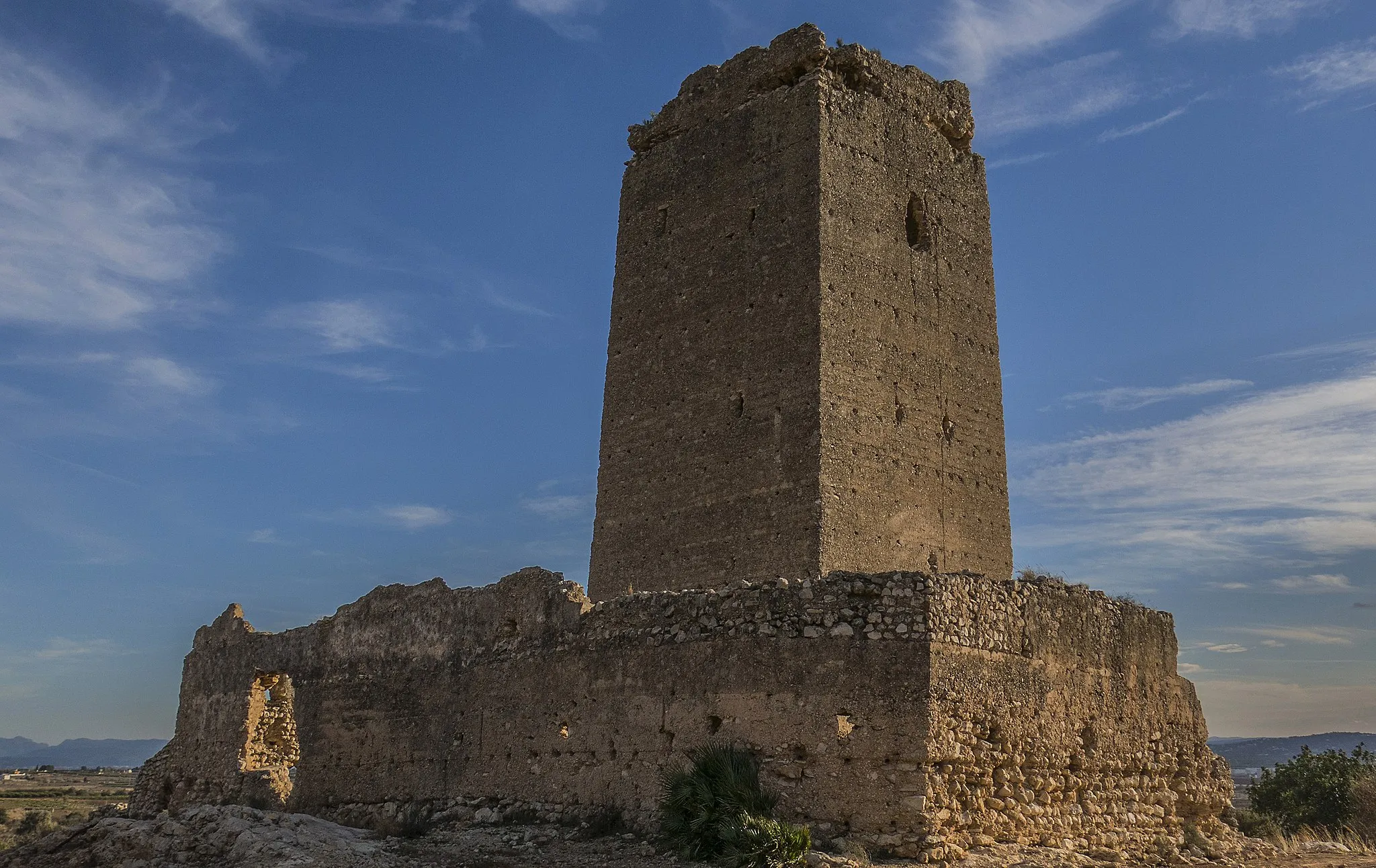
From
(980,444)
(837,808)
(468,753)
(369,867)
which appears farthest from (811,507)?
(369,867)

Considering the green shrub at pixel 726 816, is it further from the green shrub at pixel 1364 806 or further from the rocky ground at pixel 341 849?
the green shrub at pixel 1364 806

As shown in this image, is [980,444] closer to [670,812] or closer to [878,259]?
[878,259]

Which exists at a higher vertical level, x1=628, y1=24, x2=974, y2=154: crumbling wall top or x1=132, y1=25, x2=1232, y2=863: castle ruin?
x1=628, y1=24, x2=974, y2=154: crumbling wall top

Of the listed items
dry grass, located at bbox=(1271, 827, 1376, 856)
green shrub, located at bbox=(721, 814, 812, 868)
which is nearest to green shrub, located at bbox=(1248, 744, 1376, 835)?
dry grass, located at bbox=(1271, 827, 1376, 856)

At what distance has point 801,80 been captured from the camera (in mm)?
15766

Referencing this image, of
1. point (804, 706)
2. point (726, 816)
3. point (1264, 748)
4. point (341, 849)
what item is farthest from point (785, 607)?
point (1264, 748)

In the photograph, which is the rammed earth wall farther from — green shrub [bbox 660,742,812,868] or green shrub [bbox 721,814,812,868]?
green shrub [bbox 721,814,812,868]

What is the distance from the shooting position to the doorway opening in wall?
45.0 feet

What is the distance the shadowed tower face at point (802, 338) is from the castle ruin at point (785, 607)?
4 centimetres

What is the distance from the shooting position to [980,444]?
16.1 metres

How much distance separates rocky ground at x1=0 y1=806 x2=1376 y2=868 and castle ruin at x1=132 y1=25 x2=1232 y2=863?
34 centimetres

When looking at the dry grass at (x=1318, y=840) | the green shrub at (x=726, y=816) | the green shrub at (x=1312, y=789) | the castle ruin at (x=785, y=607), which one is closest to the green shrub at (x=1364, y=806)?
the green shrub at (x=1312, y=789)

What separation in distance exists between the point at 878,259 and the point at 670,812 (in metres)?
8.67

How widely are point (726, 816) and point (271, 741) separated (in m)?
8.33
